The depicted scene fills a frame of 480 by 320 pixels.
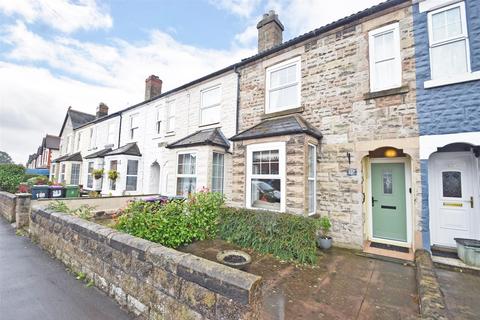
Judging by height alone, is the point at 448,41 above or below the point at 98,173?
above

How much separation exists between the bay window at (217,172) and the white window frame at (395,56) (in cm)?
576

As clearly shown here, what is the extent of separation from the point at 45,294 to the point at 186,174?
6.12 metres

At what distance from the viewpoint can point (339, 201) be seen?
604 centimetres

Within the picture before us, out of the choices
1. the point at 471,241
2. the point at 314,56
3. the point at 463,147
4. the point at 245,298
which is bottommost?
the point at 471,241

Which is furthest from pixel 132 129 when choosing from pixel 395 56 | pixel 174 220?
pixel 395 56

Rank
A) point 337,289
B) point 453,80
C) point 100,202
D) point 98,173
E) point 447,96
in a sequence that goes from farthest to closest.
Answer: point 98,173, point 100,202, point 447,96, point 453,80, point 337,289

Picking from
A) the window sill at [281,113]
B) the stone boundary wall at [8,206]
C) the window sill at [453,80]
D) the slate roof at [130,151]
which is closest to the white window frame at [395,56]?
the window sill at [453,80]

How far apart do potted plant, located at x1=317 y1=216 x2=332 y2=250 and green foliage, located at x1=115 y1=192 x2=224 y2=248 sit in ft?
10.1

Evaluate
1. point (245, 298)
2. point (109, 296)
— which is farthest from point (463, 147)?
point (109, 296)

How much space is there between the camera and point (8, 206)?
8.31 m

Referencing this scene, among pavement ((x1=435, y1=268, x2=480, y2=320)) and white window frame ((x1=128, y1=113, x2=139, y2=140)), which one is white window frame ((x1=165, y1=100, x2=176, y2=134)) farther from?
pavement ((x1=435, y1=268, x2=480, y2=320))

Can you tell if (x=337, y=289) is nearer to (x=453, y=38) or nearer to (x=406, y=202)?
(x=406, y=202)

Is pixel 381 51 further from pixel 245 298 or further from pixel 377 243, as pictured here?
pixel 245 298

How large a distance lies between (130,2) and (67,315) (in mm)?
9062
